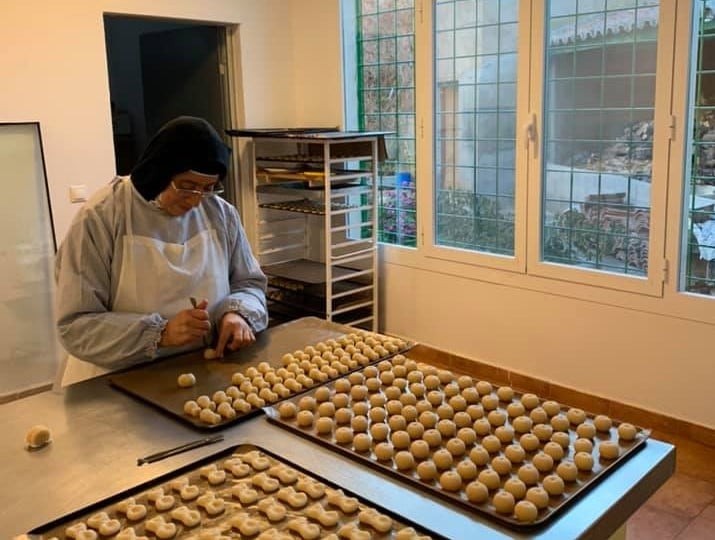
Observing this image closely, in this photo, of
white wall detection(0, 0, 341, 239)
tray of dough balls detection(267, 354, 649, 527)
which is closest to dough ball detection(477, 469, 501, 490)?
tray of dough balls detection(267, 354, 649, 527)

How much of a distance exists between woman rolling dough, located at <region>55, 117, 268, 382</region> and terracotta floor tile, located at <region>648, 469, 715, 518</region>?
1.65 m

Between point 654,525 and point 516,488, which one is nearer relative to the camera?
point 516,488

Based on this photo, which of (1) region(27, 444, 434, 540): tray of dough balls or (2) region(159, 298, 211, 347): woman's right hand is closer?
(1) region(27, 444, 434, 540): tray of dough balls

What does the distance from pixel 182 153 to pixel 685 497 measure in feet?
7.03

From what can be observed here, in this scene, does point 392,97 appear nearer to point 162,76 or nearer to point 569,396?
point 162,76

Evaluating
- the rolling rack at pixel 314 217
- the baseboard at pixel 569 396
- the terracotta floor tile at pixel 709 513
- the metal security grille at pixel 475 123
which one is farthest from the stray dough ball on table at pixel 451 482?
the rolling rack at pixel 314 217

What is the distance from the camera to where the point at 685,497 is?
104 inches

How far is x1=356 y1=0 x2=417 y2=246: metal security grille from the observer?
401cm

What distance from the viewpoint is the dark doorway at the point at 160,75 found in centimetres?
432

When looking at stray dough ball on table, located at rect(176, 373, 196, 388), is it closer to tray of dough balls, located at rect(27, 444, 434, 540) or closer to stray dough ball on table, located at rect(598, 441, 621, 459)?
tray of dough balls, located at rect(27, 444, 434, 540)

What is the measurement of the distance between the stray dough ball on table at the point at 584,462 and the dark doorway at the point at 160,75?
3.33 meters

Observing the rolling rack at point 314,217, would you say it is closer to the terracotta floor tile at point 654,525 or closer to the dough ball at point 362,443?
the terracotta floor tile at point 654,525

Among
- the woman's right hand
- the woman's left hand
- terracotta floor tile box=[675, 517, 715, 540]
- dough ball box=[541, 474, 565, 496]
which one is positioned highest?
the woman's right hand

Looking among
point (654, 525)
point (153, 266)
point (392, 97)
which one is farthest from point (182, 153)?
point (392, 97)
